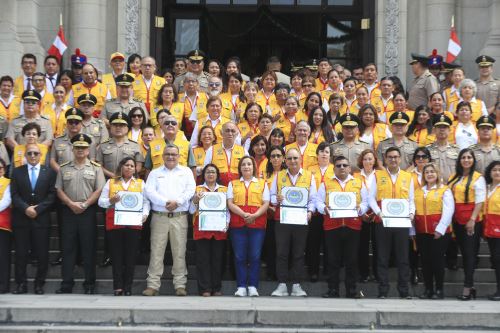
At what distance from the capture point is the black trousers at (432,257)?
1242 cm

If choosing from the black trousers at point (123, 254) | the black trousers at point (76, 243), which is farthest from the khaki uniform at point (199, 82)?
the black trousers at point (123, 254)

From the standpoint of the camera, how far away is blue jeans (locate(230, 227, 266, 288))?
12594 mm

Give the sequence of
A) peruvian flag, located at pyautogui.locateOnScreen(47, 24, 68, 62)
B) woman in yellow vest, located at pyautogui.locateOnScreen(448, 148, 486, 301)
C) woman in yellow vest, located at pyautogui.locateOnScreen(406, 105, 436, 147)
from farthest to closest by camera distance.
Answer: peruvian flag, located at pyautogui.locateOnScreen(47, 24, 68, 62) → woman in yellow vest, located at pyautogui.locateOnScreen(406, 105, 436, 147) → woman in yellow vest, located at pyautogui.locateOnScreen(448, 148, 486, 301)

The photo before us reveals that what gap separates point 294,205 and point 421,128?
2997 millimetres

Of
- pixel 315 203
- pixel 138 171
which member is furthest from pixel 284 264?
pixel 138 171

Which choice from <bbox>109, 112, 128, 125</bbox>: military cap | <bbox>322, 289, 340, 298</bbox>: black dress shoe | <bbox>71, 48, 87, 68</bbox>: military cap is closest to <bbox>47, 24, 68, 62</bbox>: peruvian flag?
<bbox>71, 48, 87, 68</bbox>: military cap

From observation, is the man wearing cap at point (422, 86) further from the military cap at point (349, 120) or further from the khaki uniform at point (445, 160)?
the military cap at point (349, 120)

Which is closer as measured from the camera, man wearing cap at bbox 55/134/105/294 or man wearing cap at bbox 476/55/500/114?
man wearing cap at bbox 55/134/105/294

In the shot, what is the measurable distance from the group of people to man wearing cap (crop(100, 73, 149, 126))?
0.95 feet

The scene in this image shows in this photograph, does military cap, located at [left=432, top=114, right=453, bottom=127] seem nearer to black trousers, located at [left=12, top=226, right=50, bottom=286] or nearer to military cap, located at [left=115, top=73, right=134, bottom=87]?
military cap, located at [left=115, top=73, right=134, bottom=87]

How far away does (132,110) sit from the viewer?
45.9 ft

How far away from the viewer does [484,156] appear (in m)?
13.6

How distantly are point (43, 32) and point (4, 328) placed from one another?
399 inches

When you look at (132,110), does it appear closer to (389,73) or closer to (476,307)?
(476,307)
